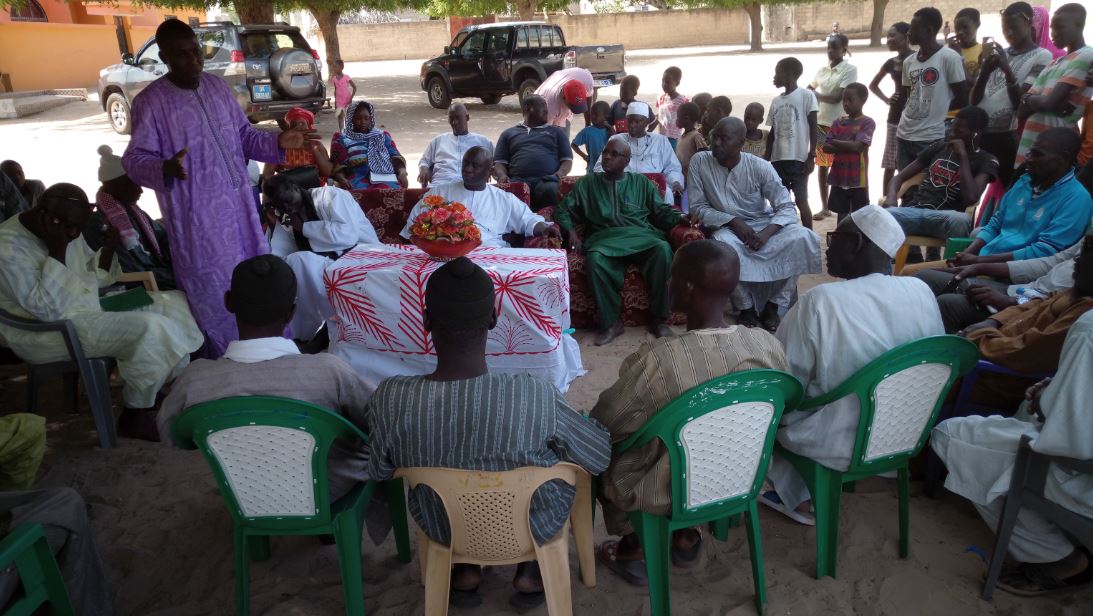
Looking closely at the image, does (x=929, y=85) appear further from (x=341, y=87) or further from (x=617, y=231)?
(x=341, y=87)

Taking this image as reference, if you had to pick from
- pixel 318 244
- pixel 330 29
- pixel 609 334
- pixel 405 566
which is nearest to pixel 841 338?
pixel 405 566

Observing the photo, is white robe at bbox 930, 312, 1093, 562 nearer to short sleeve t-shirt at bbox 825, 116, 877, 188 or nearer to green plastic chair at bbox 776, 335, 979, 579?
green plastic chair at bbox 776, 335, 979, 579

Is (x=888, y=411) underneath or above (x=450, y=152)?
underneath

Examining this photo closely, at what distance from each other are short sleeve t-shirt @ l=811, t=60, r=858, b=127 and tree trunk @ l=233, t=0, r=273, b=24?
11.4 m

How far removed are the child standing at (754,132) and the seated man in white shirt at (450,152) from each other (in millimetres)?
2499

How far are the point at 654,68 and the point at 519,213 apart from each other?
19911 mm

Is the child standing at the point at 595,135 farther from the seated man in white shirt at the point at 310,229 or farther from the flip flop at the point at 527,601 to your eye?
the flip flop at the point at 527,601

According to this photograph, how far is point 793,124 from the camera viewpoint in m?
6.98

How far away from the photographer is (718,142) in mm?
5453

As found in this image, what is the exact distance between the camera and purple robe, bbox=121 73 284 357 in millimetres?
3955

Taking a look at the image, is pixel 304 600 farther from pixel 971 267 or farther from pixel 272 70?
pixel 272 70

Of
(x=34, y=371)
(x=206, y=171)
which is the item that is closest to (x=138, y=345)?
(x=34, y=371)

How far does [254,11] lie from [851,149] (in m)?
12.6

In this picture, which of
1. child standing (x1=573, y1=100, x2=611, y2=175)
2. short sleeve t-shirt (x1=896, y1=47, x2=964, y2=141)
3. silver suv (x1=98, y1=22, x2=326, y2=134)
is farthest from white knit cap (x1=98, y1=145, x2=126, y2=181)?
silver suv (x1=98, y1=22, x2=326, y2=134)
